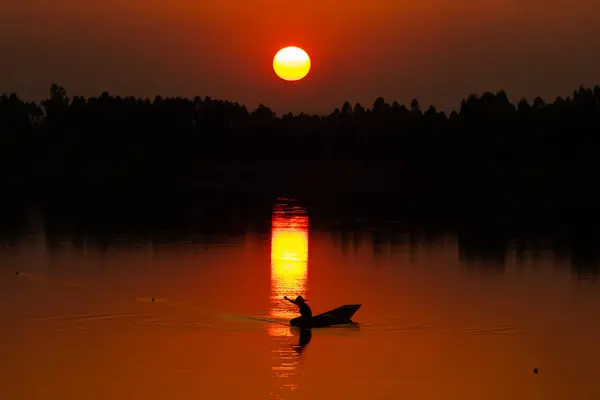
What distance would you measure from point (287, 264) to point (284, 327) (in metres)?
11.4

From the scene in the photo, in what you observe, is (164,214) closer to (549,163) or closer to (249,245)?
(249,245)

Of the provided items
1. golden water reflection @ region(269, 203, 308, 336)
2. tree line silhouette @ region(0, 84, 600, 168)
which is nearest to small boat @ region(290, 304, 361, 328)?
golden water reflection @ region(269, 203, 308, 336)

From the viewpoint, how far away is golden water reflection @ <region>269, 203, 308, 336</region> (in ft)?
89.6

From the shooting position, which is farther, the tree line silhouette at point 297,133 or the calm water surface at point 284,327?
the tree line silhouette at point 297,133

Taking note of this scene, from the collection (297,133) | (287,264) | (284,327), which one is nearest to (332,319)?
(284,327)

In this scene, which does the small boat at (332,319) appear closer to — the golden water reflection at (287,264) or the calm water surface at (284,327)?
the calm water surface at (284,327)

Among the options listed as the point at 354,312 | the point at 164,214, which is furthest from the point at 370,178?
the point at 354,312

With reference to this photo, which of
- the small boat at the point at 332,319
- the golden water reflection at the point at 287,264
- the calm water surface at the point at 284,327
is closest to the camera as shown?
the calm water surface at the point at 284,327

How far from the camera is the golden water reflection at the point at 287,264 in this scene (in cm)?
2731

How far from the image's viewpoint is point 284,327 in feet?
82.3

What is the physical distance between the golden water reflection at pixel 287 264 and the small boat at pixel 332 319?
352 mm

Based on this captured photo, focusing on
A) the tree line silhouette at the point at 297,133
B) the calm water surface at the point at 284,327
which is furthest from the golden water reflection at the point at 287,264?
the tree line silhouette at the point at 297,133

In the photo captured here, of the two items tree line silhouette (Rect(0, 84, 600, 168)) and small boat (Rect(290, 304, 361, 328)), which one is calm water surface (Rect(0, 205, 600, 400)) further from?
tree line silhouette (Rect(0, 84, 600, 168))

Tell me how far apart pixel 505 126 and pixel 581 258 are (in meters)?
64.7
